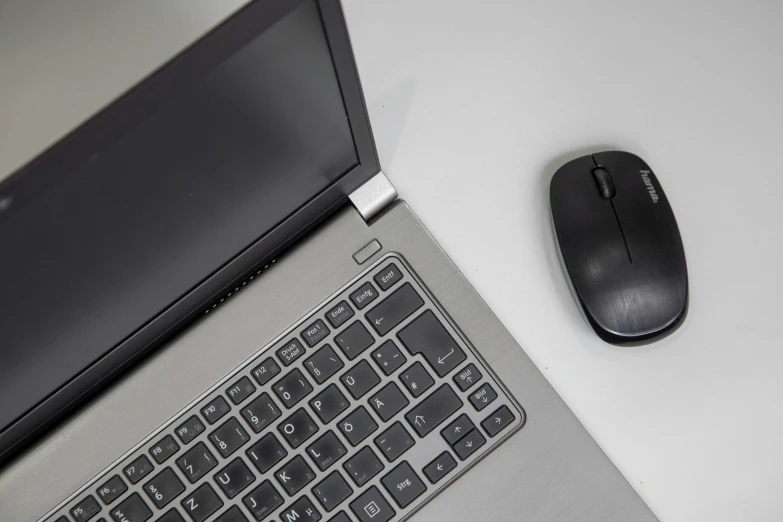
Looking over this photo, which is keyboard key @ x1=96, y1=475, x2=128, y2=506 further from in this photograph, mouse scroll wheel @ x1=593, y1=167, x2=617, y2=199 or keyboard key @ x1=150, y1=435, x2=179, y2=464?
mouse scroll wheel @ x1=593, y1=167, x2=617, y2=199

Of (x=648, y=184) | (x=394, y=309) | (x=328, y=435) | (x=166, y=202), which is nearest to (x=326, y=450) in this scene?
(x=328, y=435)

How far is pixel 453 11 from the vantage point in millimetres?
644

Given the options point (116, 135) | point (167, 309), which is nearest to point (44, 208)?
point (116, 135)

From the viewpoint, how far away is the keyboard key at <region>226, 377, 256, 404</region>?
534 mm

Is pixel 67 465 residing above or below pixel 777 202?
above

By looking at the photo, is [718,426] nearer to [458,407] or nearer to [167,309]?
[458,407]

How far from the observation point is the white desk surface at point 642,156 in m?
0.55

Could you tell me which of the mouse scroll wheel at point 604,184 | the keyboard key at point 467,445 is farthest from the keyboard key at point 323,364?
the mouse scroll wheel at point 604,184

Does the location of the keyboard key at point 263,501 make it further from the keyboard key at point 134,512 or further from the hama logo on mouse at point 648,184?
the hama logo on mouse at point 648,184

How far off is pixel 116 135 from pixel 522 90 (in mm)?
393

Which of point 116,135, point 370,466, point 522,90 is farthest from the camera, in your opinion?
point 522,90

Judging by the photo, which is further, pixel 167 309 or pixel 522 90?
pixel 522 90

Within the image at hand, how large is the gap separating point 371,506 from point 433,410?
0.27 feet

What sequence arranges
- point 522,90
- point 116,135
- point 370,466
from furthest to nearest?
1. point 522,90
2. point 370,466
3. point 116,135
